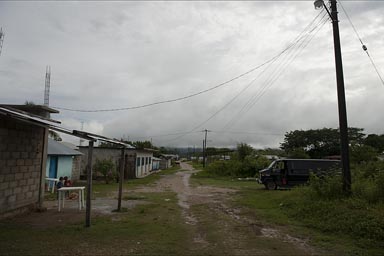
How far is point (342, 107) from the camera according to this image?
11273 millimetres

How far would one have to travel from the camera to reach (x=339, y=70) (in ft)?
37.7

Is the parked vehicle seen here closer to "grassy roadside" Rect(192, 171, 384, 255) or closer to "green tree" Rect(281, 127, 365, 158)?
"grassy roadside" Rect(192, 171, 384, 255)

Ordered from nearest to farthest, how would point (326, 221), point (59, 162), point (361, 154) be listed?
1. point (326, 221)
2. point (59, 162)
3. point (361, 154)

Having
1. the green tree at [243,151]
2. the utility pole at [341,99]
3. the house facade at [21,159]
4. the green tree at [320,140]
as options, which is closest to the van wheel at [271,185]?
the utility pole at [341,99]

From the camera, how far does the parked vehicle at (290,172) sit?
2031 centimetres

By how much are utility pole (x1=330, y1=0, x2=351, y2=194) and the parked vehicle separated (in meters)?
9.32

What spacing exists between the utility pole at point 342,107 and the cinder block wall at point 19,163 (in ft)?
36.5

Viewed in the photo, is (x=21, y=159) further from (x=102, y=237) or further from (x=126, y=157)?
(x=126, y=157)

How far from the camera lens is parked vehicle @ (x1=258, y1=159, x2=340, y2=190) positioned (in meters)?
20.3

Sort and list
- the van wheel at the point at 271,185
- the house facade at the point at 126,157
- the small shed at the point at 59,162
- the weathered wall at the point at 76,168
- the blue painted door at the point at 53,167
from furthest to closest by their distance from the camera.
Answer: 1. the house facade at the point at 126,157
2. the weathered wall at the point at 76,168
3. the van wheel at the point at 271,185
4. the blue painted door at the point at 53,167
5. the small shed at the point at 59,162

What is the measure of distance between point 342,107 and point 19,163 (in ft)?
37.7

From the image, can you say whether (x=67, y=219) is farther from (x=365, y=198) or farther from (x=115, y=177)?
(x=115, y=177)

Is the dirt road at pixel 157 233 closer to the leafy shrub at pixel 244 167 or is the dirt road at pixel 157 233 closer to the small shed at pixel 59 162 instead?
the small shed at pixel 59 162

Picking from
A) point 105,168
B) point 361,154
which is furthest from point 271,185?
point 361,154
